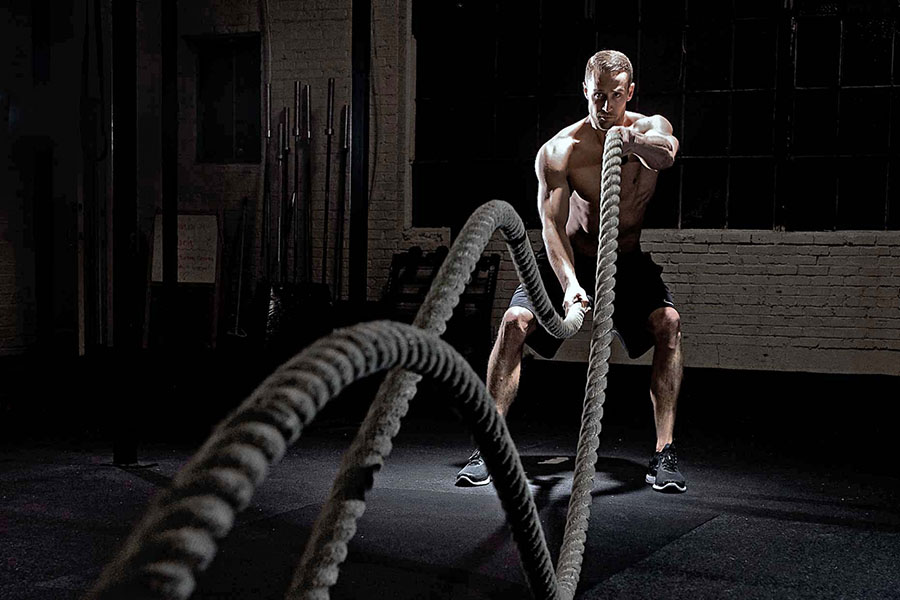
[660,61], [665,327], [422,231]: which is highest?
[660,61]

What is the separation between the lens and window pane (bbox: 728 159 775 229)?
6809mm

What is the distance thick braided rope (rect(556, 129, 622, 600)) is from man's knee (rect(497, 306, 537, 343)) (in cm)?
109

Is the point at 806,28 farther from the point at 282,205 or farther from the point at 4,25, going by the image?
the point at 4,25

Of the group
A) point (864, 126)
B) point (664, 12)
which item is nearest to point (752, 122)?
point (864, 126)

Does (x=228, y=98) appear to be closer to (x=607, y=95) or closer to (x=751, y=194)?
(x=751, y=194)

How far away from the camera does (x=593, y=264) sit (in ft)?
12.6

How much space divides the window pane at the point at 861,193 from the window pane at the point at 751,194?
0.46 metres

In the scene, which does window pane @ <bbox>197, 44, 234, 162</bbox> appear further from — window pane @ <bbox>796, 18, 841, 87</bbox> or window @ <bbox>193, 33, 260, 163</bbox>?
window pane @ <bbox>796, 18, 841, 87</bbox>

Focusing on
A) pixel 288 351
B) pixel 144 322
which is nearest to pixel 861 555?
pixel 288 351

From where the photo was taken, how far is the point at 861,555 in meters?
2.66

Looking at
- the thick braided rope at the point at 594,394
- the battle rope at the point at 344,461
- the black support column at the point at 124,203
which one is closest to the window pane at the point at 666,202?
the black support column at the point at 124,203

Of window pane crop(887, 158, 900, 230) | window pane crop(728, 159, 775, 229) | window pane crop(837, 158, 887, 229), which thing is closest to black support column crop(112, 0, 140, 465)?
window pane crop(728, 159, 775, 229)

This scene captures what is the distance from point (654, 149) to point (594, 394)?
4.39 ft

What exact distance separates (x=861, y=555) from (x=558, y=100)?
5178 mm
